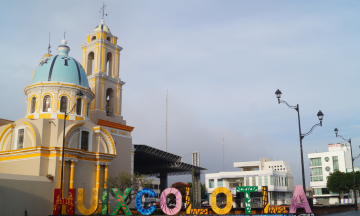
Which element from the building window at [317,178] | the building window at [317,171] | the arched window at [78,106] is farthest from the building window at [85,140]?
the building window at [317,171]

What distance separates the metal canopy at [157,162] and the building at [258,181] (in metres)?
6.75

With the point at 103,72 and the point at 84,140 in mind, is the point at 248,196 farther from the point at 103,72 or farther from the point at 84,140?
the point at 103,72

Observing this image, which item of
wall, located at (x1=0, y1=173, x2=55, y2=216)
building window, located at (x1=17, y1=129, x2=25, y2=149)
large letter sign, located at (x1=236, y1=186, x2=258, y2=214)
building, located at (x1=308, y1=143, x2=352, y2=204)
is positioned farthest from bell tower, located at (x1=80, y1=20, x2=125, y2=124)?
building, located at (x1=308, y1=143, x2=352, y2=204)

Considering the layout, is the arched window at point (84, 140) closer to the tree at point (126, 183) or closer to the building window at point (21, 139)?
the tree at point (126, 183)

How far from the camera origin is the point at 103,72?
4450 centimetres

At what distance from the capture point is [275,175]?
72.1 meters

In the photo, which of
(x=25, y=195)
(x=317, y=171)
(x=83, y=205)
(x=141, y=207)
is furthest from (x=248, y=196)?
(x=317, y=171)

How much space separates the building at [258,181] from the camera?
70.2 metres

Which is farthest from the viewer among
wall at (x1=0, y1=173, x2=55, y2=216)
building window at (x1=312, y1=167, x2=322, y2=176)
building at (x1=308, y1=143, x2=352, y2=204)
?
building window at (x1=312, y1=167, x2=322, y2=176)

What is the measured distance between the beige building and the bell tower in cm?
13

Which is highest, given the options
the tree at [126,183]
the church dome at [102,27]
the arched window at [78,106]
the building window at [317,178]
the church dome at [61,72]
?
the church dome at [102,27]

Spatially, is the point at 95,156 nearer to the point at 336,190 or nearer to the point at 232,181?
the point at 232,181

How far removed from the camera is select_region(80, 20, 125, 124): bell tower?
43.2 meters

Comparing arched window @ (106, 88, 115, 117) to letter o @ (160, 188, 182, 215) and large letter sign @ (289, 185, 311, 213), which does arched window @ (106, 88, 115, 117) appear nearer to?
letter o @ (160, 188, 182, 215)
